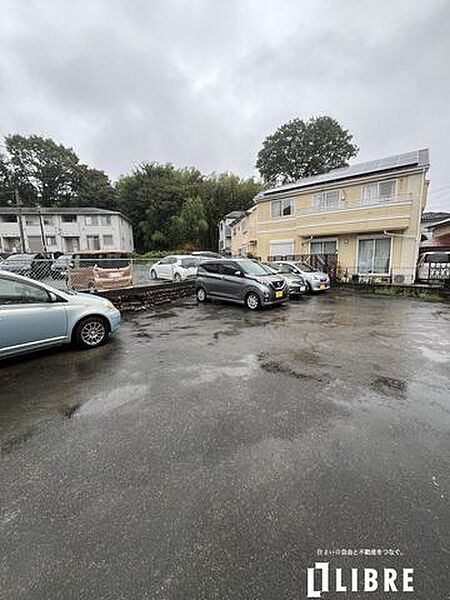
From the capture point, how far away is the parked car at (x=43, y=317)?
4.29 meters

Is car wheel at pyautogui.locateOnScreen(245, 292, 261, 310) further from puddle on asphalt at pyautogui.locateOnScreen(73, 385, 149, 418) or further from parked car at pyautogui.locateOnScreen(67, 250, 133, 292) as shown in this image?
puddle on asphalt at pyautogui.locateOnScreen(73, 385, 149, 418)

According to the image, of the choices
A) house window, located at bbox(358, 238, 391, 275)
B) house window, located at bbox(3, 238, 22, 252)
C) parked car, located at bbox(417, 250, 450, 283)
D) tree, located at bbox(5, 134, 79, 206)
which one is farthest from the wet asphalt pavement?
tree, located at bbox(5, 134, 79, 206)

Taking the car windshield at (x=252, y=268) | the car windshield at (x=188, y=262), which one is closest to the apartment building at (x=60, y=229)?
the car windshield at (x=188, y=262)

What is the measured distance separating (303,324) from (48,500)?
6.53 m

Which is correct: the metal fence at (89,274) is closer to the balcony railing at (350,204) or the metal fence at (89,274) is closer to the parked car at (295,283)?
the parked car at (295,283)

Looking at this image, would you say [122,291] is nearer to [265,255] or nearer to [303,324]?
[303,324]

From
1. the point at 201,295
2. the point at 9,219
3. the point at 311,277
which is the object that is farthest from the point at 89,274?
the point at 9,219

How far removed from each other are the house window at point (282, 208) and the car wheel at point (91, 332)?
16.3m

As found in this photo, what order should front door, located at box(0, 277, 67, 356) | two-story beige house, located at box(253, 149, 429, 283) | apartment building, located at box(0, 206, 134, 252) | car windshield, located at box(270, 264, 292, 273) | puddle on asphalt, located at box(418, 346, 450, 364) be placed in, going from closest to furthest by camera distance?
front door, located at box(0, 277, 67, 356)
puddle on asphalt, located at box(418, 346, 450, 364)
car windshield, located at box(270, 264, 292, 273)
two-story beige house, located at box(253, 149, 429, 283)
apartment building, located at box(0, 206, 134, 252)

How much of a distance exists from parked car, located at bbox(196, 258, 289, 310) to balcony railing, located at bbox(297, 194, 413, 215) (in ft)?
29.0

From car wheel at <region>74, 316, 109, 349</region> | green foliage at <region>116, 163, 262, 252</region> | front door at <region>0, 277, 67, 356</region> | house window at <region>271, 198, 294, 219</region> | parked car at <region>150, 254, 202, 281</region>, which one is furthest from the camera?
green foliage at <region>116, 163, 262, 252</region>

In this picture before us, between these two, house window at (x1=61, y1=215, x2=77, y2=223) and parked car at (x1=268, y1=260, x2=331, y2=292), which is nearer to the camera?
parked car at (x1=268, y1=260, x2=331, y2=292)

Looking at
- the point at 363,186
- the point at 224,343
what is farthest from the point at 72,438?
the point at 363,186

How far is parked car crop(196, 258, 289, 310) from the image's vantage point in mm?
9117
